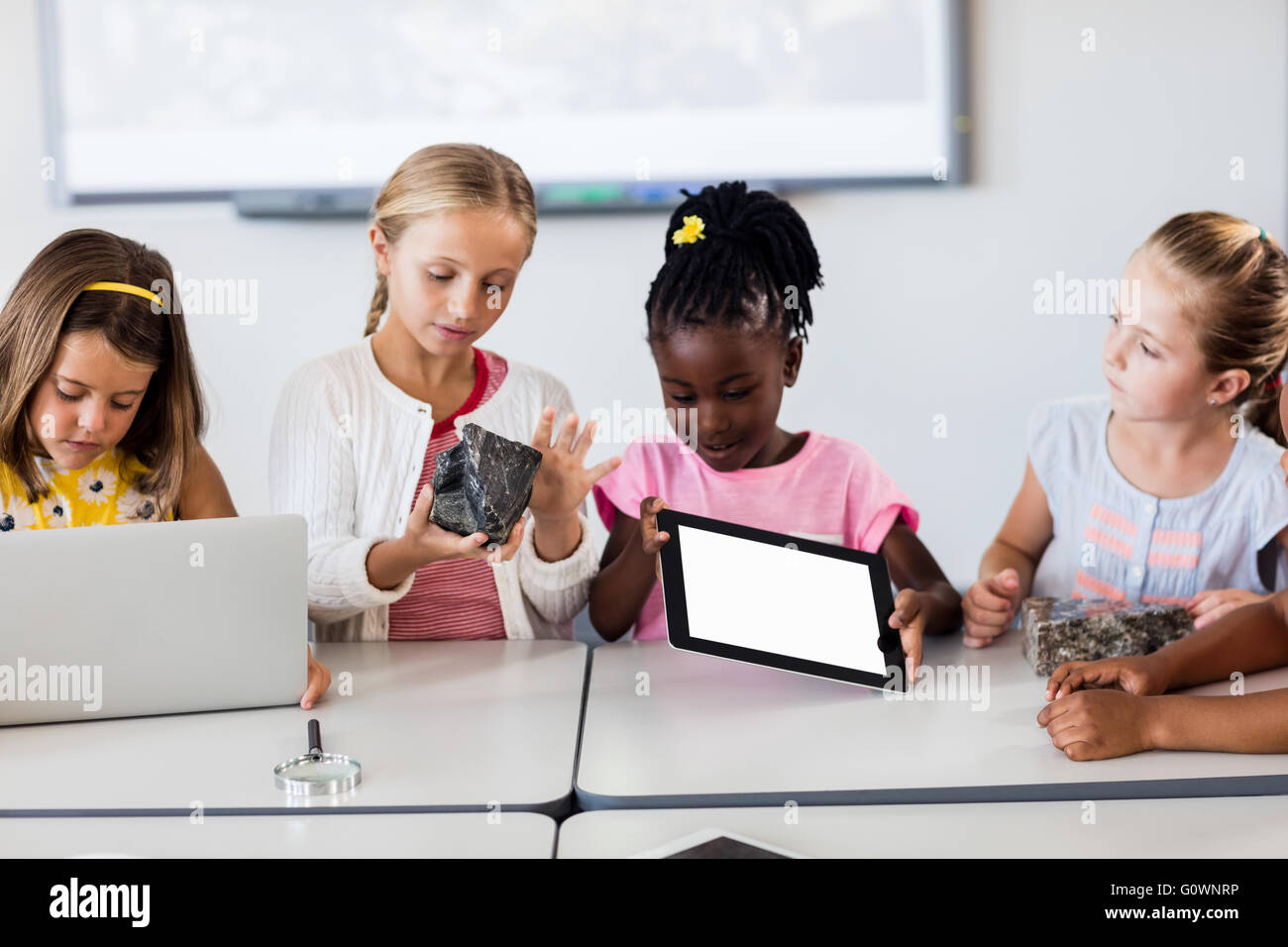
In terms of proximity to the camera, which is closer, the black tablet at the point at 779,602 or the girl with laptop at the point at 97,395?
the black tablet at the point at 779,602

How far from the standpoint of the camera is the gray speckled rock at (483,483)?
138 centimetres

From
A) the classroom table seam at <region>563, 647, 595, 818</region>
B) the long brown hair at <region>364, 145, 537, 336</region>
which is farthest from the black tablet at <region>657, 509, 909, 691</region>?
the long brown hair at <region>364, 145, 537, 336</region>

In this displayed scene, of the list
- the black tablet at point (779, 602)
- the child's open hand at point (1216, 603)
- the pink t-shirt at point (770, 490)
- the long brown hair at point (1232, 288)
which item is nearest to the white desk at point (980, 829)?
the black tablet at point (779, 602)

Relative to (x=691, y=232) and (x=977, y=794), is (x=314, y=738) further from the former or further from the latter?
(x=691, y=232)

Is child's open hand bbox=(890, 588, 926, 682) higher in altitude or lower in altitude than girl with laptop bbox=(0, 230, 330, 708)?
lower

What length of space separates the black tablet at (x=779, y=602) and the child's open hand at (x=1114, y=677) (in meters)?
0.19

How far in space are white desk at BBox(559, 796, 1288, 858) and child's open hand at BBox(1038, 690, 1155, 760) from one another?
0.25 feet

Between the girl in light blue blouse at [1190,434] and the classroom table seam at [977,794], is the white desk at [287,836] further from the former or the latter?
the girl in light blue blouse at [1190,434]

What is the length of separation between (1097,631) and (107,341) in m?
1.38

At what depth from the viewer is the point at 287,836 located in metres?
0.98

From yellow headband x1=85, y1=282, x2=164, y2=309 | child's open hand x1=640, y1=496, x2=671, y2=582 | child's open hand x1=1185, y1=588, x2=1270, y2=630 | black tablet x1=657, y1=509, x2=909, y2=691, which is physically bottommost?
child's open hand x1=1185, y1=588, x2=1270, y2=630

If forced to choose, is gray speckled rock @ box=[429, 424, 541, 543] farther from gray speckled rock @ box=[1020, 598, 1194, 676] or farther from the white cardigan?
gray speckled rock @ box=[1020, 598, 1194, 676]

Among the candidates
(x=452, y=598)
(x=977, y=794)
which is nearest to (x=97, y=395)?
(x=452, y=598)

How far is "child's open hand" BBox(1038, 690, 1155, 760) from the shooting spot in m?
1.12
